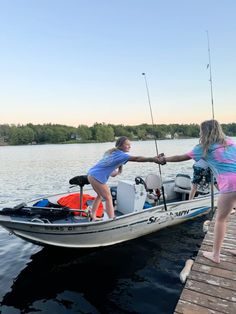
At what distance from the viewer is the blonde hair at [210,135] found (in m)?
3.65

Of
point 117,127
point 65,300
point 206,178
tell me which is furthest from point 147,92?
point 117,127

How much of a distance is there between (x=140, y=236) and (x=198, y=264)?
12.2 feet

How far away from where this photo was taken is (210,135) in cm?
366

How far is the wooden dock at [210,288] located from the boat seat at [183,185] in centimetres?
520

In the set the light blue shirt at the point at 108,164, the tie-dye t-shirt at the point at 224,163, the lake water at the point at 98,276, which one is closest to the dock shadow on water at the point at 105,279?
the lake water at the point at 98,276

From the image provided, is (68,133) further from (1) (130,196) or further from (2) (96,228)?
(2) (96,228)

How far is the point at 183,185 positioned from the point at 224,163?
639 centimetres

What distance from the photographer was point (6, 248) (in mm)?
7934

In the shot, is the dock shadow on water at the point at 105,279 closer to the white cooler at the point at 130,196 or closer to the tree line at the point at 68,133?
the white cooler at the point at 130,196

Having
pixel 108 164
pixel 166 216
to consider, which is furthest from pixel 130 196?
pixel 108 164

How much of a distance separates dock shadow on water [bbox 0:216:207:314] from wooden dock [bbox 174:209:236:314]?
1465 mm

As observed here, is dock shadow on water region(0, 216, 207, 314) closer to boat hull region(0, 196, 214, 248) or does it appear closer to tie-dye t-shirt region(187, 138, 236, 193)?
boat hull region(0, 196, 214, 248)

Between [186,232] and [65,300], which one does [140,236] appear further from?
[65,300]

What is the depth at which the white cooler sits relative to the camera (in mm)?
7276
